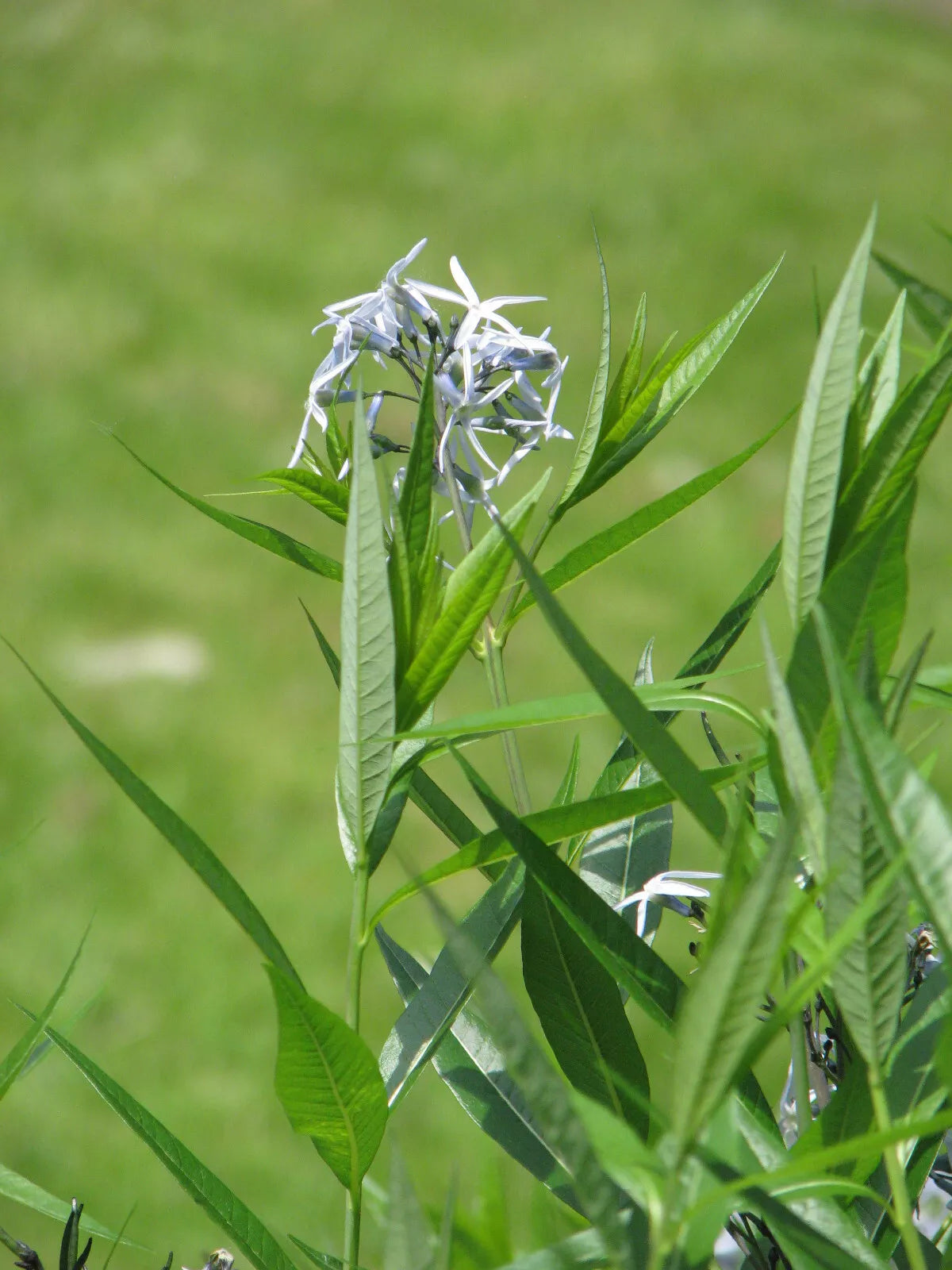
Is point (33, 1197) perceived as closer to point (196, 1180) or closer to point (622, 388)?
point (196, 1180)

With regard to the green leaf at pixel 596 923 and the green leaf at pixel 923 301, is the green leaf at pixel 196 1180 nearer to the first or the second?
the green leaf at pixel 596 923

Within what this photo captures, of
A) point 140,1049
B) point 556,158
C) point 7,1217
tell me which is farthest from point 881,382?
point 556,158

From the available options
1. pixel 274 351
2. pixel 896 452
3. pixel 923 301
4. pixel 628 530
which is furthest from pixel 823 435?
pixel 274 351

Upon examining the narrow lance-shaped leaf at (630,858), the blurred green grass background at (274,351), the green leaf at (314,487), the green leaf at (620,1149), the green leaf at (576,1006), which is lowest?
the green leaf at (620,1149)

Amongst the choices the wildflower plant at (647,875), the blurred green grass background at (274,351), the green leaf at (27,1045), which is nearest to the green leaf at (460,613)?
the wildflower plant at (647,875)

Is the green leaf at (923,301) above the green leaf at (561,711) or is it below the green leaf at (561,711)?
above

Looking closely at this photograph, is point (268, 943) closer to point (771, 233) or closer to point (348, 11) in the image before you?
point (771, 233)

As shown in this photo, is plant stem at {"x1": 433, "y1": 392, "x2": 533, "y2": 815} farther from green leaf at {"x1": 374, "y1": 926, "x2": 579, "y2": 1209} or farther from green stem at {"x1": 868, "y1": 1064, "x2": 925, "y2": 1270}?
Result: green stem at {"x1": 868, "y1": 1064, "x2": 925, "y2": 1270}
